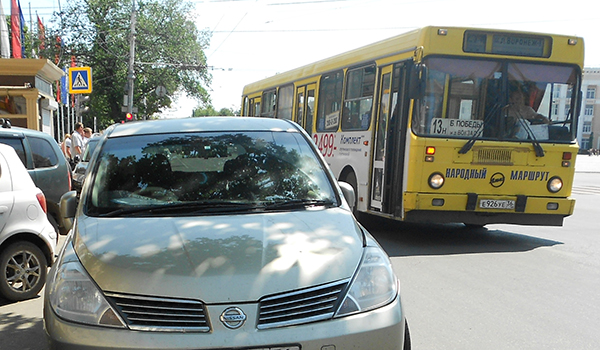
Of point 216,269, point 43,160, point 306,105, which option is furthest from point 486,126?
point 216,269

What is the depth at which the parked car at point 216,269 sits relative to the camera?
273 centimetres

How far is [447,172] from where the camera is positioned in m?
8.38

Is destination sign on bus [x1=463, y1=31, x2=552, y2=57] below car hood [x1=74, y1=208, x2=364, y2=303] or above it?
above

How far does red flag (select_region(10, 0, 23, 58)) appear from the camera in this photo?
26.0 meters

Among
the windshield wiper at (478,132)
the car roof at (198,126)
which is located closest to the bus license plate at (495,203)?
the windshield wiper at (478,132)

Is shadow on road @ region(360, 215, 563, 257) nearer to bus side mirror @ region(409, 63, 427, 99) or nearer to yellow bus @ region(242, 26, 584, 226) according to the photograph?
yellow bus @ region(242, 26, 584, 226)

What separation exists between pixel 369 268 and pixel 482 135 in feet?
19.3

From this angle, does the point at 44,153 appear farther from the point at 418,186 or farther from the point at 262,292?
the point at 262,292

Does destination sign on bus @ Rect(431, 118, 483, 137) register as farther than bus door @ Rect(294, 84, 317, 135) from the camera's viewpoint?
No

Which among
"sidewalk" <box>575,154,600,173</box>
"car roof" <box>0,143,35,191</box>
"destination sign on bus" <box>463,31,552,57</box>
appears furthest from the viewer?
"sidewalk" <box>575,154,600,173</box>

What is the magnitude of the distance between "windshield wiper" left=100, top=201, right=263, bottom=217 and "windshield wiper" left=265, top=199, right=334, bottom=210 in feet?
0.26

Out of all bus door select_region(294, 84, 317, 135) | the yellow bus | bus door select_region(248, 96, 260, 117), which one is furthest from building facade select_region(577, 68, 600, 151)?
the yellow bus

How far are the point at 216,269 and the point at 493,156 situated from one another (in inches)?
253

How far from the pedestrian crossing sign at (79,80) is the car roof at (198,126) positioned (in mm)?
15119
